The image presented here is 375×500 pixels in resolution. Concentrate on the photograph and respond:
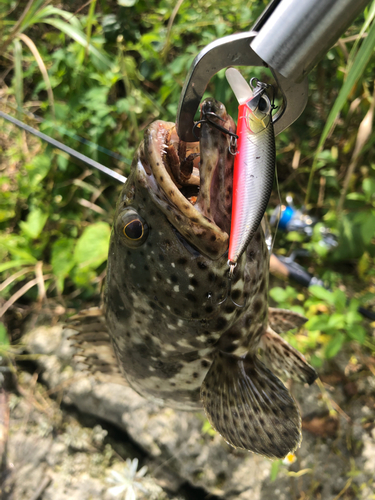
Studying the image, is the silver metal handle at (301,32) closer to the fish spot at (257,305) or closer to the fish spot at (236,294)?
the fish spot at (236,294)

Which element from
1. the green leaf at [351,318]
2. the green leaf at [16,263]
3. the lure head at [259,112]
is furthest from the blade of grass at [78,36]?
the green leaf at [351,318]

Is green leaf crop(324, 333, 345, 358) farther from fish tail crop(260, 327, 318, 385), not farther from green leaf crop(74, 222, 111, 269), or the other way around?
green leaf crop(74, 222, 111, 269)

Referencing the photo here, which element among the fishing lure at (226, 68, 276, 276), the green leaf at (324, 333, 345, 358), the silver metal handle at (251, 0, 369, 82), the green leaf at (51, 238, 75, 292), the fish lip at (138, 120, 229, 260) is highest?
the silver metal handle at (251, 0, 369, 82)

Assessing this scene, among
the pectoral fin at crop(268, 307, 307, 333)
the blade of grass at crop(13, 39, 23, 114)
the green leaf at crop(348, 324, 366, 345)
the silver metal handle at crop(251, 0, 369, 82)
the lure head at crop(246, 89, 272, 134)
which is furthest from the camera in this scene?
the blade of grass at crop(13, 39, 23, 114)

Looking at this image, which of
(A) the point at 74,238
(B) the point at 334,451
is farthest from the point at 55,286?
(B) the point at 334,451

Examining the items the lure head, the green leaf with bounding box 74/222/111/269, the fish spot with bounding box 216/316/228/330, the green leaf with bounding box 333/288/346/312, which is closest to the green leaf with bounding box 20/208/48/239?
the green leaf with bounding box 74/222/111/269

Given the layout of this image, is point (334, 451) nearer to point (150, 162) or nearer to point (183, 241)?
point (183, 241)
